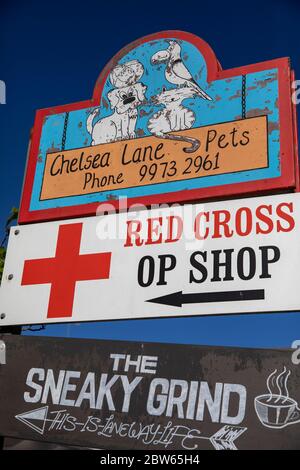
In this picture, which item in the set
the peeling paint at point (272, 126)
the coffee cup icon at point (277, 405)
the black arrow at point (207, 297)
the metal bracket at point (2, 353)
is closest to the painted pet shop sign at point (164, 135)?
the peeling paint at point (272, 126)

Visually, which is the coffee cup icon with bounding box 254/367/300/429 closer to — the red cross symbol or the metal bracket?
the red cross symbol

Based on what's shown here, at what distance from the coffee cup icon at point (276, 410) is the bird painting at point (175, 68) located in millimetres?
1668

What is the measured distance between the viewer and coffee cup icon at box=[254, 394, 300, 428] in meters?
1.70

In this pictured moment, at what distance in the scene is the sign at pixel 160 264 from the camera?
212cm

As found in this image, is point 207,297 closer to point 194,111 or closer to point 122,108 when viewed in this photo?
point 194,111

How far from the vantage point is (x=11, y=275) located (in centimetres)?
262

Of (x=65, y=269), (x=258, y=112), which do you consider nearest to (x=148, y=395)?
(x=65, y=269)

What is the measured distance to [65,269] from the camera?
2.54m

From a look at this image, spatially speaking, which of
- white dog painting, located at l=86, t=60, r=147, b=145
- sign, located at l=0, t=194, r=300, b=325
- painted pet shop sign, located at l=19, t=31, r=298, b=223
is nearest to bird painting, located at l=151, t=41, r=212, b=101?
painted pet shop sign, located at l=19, t=31, r=298, b=223

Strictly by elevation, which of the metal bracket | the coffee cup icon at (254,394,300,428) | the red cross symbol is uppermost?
the red cross symbol

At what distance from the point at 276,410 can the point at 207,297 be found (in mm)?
597

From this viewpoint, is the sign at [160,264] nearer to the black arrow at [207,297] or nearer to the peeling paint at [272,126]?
the black arrow at [207,297]

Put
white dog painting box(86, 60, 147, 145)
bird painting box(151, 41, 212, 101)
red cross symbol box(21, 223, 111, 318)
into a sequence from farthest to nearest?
white dog painting box(86, 60, 147, 145) → bird painting box(151, 41, 212, 101) → red cross symbol box(21, 223, 111, 318)
